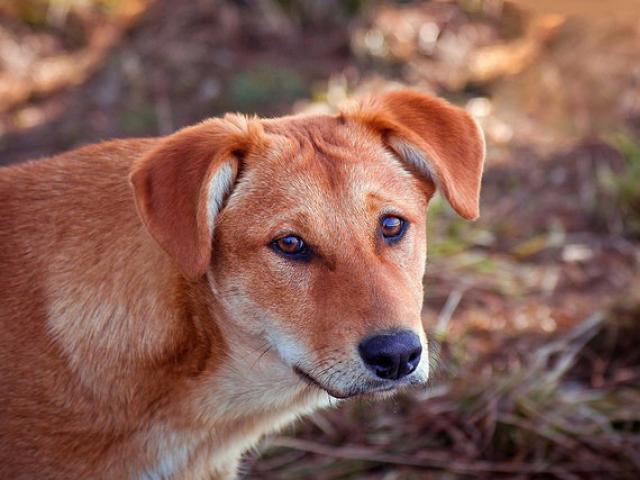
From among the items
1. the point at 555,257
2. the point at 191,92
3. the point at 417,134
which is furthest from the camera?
the point at 191,92

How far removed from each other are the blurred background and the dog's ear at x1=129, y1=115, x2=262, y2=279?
46.0 inches

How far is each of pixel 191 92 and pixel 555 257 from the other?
3897 mm

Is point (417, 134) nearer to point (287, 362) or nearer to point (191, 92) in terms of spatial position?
point (287, 362)

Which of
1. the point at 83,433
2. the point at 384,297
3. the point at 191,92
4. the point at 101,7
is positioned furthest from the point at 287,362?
the point at 101,7

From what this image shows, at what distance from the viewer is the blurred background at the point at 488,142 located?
465 cm

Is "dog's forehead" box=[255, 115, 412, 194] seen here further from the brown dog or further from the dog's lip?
the dog's lip

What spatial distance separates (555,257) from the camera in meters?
6.26

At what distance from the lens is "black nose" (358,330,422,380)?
2.97 meters

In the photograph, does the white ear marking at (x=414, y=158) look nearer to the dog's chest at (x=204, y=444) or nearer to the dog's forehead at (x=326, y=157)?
the dog's forehead at (x=326, y=157)

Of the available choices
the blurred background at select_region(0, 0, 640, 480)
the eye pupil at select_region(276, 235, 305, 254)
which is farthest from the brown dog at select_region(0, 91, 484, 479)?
the blurred background at select_region(0, 0, 640, 480)

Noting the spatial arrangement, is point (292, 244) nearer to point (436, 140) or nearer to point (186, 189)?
point (186, 189)

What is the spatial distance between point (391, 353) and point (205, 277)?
78 cm

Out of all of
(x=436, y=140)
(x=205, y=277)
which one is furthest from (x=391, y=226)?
(x=205, y=277)

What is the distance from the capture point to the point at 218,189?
10.8ft
